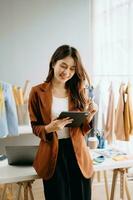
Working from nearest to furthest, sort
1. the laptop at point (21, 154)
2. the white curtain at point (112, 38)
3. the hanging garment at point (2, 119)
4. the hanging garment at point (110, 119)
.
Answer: the laptop at point (21, 154), the hanging garment at point (2, 119), the hanging garment at point (110, 119), the white curtain at point (112, 38)

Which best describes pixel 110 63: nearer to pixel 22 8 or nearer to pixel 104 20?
pixel 104 20

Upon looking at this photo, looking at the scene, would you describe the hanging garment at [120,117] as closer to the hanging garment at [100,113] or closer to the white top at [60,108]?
the hanging garment at [100,113]

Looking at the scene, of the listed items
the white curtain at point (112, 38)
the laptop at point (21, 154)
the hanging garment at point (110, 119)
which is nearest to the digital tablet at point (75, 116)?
the laptop at point (21, 154)

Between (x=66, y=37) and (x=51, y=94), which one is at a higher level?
(x=66, y=37)

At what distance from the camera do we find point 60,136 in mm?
2166

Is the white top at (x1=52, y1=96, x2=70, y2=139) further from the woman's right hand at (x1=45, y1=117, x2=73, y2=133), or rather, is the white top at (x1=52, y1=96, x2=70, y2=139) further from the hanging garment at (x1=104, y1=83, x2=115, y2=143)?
the hanging garment at (x1=104, y1=83, x2=115, y2=143)

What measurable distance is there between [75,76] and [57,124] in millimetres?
375

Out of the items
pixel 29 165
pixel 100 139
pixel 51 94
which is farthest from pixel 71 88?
pixel 100 139

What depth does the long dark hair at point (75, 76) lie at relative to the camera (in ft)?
6.91

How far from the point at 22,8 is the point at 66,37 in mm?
636

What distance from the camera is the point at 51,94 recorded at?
7.09ft

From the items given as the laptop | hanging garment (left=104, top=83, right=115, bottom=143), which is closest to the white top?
the laptop

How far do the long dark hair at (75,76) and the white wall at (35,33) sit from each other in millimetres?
1789

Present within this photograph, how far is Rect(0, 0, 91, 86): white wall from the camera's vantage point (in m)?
3.86
